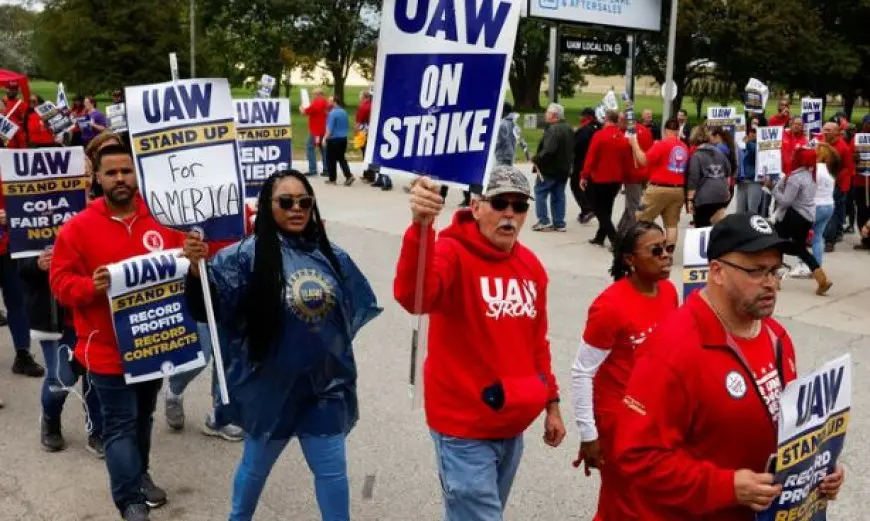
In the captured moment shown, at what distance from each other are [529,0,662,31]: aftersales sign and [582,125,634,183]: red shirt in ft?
34.0

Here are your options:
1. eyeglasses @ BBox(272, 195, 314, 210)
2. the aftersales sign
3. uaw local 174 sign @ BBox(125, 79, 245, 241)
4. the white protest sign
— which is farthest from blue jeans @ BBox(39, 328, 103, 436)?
the aftersales sign

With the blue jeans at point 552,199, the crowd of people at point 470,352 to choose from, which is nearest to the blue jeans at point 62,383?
the crowd of people at point 470,352

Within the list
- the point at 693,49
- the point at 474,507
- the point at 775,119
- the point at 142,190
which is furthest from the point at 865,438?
the point at 693,49

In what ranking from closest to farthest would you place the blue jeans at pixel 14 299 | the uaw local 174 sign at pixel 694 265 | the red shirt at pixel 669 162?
1. the uaw local 174 sign at pixel 694 265
2. the blue jeans at pixel 14 299
3. the red shirt at pixel 669 162

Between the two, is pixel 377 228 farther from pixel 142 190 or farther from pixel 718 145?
pixel 142 190

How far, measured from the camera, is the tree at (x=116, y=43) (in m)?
46.1

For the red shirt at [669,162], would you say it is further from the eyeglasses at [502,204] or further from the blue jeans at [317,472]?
the blue jeans at [317,472]

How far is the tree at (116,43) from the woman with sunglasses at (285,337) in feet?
146

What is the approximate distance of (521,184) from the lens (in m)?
3.52

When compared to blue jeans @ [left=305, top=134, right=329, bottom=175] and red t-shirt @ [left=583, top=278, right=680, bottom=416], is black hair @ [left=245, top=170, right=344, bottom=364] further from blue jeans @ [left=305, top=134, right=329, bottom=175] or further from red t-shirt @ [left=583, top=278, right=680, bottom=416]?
blue jeans @ [left=305, top=134, right=329, bottom=175]

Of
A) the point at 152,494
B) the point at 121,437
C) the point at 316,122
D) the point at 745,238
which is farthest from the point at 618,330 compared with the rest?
the point at 316,122

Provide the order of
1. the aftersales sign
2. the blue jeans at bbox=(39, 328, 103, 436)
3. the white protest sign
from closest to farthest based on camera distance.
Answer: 1. the blue jeans at bbox=(39, 328, 103, 436)
2. the white protest sign
3. the aftersales sign

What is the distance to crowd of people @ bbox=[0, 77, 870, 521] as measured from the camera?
8.34ft

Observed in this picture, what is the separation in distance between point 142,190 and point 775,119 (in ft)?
48.5
